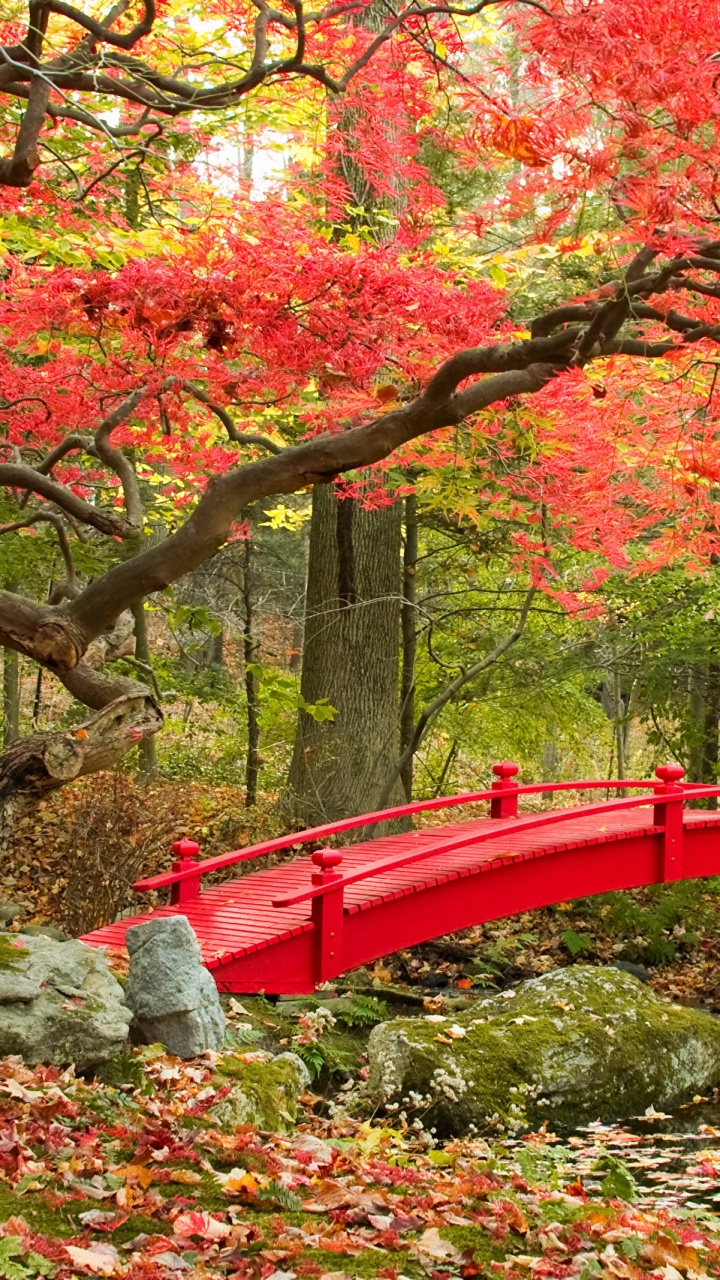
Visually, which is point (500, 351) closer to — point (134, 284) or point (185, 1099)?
point (134, 284)

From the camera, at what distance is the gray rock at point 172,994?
18.1ft

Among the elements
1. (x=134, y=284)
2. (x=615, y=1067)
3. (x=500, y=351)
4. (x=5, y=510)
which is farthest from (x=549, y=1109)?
(x=5, y=510)

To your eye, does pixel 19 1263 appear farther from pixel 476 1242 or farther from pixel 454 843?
pixel 454 843

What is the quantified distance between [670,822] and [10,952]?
6.22 meters

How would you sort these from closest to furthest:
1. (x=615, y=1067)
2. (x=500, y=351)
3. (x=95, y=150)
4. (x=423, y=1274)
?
(x=423, y=1274) < (x=500, y=351) < (x=615, y=1067) < (x=95, y=150)

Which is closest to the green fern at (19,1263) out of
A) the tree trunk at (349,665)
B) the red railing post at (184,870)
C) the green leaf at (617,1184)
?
the green leaf at (617,1184)

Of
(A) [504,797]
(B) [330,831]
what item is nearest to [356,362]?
(B) [330,831]

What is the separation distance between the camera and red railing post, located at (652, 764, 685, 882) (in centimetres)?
996

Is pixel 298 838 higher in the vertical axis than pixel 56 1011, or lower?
higher

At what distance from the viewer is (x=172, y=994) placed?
551 cm

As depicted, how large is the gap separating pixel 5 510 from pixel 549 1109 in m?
6.31

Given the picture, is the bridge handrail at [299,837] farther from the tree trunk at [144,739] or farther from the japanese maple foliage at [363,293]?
the tree trunk at [144,739]

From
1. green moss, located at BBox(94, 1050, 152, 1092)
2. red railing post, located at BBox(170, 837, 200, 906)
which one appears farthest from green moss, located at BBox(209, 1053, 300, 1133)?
red railing post, located at BBox(170, 837, 200, 906)

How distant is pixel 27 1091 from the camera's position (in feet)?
13.9
